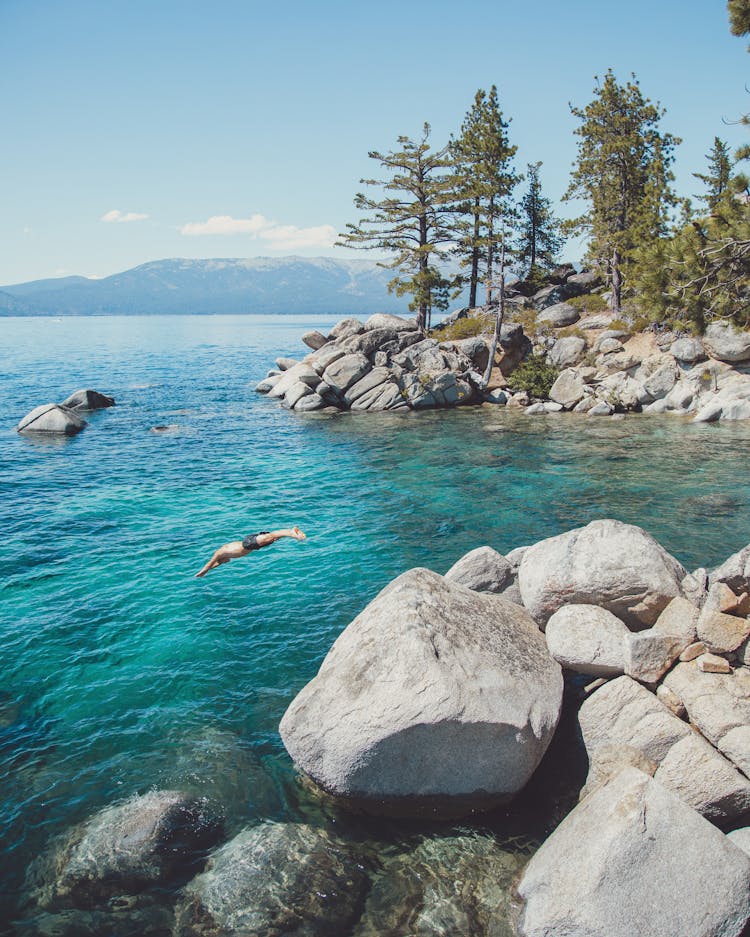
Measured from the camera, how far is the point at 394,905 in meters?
8.70

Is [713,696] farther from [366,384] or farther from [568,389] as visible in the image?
[366,384]

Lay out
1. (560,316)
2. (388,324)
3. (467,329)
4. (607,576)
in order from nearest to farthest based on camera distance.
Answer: (607,576) < (388,324) < (467,329) < (560,316)

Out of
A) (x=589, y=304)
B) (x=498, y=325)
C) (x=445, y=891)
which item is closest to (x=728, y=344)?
(x=498, y=325)

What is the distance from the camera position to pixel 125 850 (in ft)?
31.2

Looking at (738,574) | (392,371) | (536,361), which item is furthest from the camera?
(536,361)

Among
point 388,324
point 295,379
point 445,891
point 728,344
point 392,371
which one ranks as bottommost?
point 445,891

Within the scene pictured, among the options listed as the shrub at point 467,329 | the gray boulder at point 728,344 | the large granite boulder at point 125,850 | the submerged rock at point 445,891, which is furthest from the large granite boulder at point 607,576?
the shrub at point 467,329

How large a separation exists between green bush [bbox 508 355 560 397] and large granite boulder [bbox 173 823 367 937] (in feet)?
136

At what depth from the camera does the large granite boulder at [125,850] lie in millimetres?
9000

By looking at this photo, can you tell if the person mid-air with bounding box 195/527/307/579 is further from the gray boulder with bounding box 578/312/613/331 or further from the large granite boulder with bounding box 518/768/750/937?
Answer: the gray boulder with bounding box 578/312/613/331

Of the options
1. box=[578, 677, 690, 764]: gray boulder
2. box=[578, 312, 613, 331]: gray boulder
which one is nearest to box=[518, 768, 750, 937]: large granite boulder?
box=[578, 677, 690, 764]: gray boulder

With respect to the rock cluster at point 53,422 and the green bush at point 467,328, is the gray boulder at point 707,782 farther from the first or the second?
the green bush at point 467,328

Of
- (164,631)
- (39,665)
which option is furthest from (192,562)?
(39,665)

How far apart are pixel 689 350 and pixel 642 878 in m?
40.9
